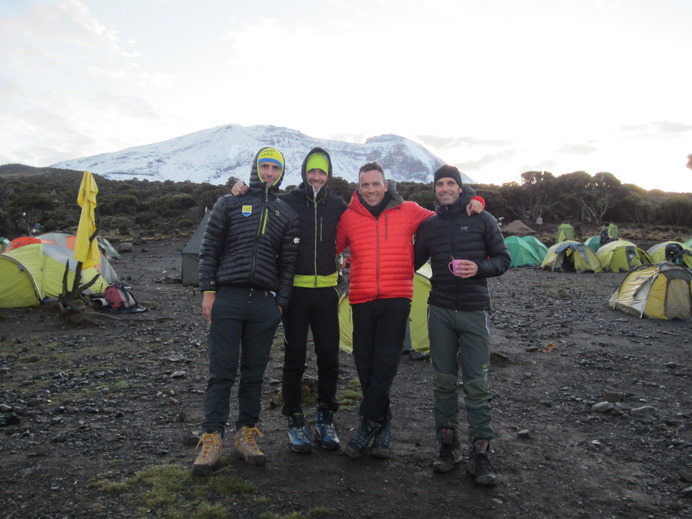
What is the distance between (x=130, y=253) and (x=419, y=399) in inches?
947

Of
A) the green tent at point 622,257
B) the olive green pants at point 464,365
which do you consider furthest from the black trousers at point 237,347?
the green tent at point 622,257

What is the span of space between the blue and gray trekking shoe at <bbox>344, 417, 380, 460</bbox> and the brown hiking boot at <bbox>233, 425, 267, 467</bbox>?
2.20 ft

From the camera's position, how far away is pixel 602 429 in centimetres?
466

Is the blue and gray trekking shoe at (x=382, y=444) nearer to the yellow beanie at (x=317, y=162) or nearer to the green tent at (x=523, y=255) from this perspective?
the yellow beanie at (x=317, y=162)

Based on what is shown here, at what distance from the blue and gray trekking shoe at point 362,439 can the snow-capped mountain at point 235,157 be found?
9221 cm

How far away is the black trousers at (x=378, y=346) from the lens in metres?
3.67

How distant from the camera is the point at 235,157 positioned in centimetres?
12812

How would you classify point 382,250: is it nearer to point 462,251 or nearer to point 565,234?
point 462,251

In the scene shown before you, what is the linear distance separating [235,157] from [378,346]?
5164 inches

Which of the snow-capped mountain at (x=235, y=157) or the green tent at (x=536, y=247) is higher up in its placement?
the snow-capped mountain at (x=235, y=157)

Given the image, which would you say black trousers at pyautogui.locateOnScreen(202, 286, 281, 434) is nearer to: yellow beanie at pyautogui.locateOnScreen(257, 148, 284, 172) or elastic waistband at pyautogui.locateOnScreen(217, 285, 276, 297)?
elastic waistband at pyautogui.locateOnScreen(217, 285, 276, 297)

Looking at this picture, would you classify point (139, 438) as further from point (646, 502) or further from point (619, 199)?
point (619, 199)

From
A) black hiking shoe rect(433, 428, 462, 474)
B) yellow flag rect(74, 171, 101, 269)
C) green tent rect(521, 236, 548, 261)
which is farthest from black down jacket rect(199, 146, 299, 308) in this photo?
green tent rect(521, 236, 548, 261)

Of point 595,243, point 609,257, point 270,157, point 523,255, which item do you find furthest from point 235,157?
point 270,157
